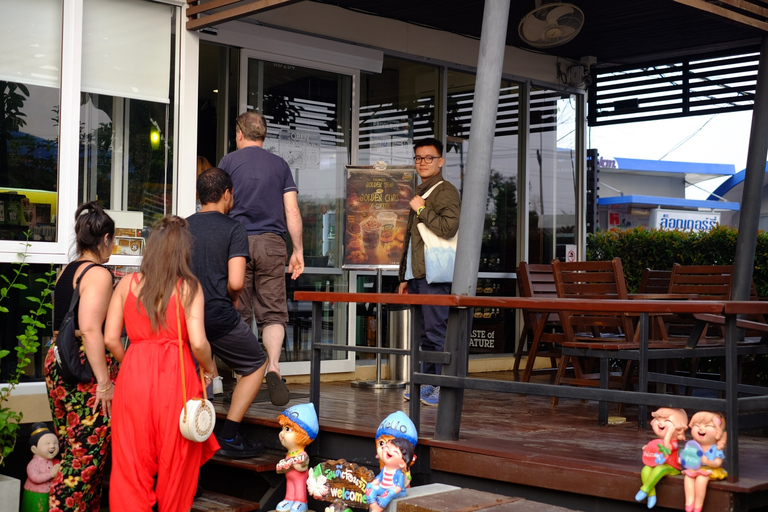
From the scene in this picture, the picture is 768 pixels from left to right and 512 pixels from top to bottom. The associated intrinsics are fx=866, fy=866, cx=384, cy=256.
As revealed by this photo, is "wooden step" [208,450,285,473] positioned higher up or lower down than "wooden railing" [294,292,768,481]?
lower down

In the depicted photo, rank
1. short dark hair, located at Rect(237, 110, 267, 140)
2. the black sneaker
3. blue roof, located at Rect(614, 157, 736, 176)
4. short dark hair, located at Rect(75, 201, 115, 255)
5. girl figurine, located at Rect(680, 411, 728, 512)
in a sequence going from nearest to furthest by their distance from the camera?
girl figurine, located at Rect(680, 411, 728, 512)
short dark hair, located at Rect(75, 201, 115, 255)
the black sneaker
short dark hair, located at Rect(237, 110, 267, 140)
blue roof, located at Rect(614, 157, 736, 176)

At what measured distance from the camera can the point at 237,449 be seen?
457 centimetres

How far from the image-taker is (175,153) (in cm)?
568

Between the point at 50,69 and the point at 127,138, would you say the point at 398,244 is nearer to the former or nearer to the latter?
the point at 127,138

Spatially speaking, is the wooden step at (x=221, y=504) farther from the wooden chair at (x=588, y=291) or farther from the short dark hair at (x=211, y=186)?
the wooden chair at (x=588, y=291)

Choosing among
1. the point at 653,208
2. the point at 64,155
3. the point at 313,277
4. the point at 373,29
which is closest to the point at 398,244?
the point at 313,277

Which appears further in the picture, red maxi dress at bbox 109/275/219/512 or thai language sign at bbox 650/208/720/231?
thai language sign at bbox 650/208/720/231

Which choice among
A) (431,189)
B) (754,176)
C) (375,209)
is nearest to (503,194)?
(375,209)

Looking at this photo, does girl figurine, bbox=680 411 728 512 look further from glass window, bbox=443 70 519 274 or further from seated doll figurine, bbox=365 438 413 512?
glass window, bbox=443 70 519 274

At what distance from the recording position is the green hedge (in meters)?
8.16

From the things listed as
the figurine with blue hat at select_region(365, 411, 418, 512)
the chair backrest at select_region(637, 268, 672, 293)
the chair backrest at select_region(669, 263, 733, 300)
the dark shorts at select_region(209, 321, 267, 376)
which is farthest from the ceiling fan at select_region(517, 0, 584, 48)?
the figurine with blue hat at select_region(365, 411, 418, 512)

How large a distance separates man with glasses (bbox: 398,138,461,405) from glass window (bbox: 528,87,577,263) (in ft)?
11.1

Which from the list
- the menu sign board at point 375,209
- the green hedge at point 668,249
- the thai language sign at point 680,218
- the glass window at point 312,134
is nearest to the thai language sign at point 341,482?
the menu sign board at point 375,209

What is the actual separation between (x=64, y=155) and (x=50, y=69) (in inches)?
20.6
